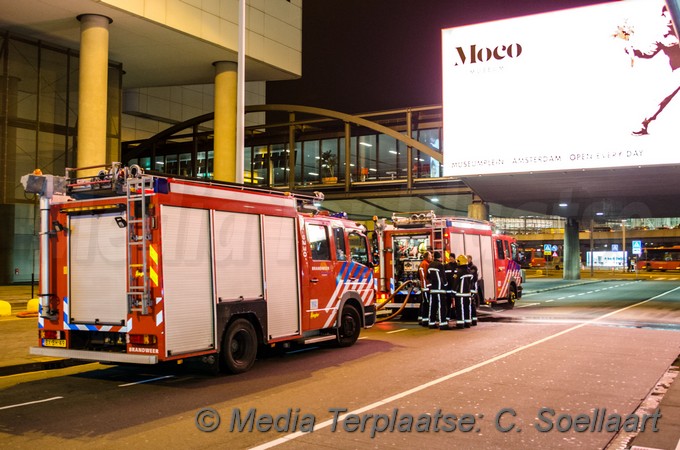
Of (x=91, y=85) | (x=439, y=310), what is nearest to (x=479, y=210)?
(x=439, y=310)

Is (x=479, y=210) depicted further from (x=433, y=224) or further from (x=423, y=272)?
(x=423, y=272)

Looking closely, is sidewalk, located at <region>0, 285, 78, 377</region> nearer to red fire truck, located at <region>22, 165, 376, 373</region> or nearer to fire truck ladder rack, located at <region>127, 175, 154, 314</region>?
red fire truck, located at <region>22, 165, 376, 373</region>

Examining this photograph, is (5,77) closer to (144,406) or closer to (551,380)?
(144,406)

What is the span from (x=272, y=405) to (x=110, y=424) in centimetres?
190

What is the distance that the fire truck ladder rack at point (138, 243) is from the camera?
8734 mm

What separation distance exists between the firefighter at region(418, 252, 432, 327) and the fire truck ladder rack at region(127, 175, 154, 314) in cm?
936

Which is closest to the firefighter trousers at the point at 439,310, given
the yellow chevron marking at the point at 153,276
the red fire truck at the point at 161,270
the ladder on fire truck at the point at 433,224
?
the ladder on fire truck at the point at 433,224

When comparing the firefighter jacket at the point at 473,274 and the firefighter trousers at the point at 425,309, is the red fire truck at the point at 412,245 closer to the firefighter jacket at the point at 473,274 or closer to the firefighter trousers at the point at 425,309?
the firefighter trousers at the point at 425,309

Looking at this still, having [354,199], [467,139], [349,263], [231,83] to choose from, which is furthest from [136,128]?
[349,263]

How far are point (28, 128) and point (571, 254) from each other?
42511mm

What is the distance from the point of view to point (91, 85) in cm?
2647

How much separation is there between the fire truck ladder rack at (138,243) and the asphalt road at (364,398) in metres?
1.29

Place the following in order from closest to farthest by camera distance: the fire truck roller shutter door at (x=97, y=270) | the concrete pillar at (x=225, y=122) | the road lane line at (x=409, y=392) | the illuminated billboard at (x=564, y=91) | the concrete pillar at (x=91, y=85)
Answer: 1. the road lane line at (x=409, y=392)
2. the fire truck roller shutter door at (x=97, y=270)
3. the illuminated billboard at (x=564, y=91)
4. the concrete pillar at (x=91, y=85)
5. the concrete pillar at (x=225, y=122)

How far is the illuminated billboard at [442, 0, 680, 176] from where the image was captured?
846 inches
